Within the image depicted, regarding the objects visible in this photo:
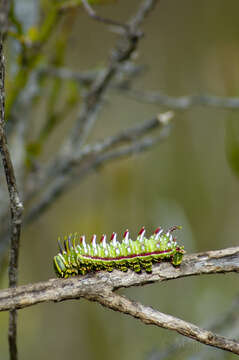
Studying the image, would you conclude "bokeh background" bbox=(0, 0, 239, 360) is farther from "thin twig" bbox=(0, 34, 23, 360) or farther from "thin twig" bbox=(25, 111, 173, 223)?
"thin twig" bbox=(0, 34, 23, 360)

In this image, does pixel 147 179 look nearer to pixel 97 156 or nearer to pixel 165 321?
pixel 97 156

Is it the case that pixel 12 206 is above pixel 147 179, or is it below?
below

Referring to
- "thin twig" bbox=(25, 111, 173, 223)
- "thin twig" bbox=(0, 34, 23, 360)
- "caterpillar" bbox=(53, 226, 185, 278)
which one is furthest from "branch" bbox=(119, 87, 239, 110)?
"thin twig" bbox=(0, 34, 23, 360)

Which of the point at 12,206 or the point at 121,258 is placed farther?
the point at 121,258

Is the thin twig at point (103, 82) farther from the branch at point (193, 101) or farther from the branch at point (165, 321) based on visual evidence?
the branch at point (165, 321)

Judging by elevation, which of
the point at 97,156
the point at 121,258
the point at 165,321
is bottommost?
the point at 165,321

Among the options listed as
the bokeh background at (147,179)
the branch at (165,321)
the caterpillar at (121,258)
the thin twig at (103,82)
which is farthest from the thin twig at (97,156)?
the bokeh background at (147,179)

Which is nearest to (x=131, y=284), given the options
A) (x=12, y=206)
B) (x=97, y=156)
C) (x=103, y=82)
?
(x=12, y=206)
